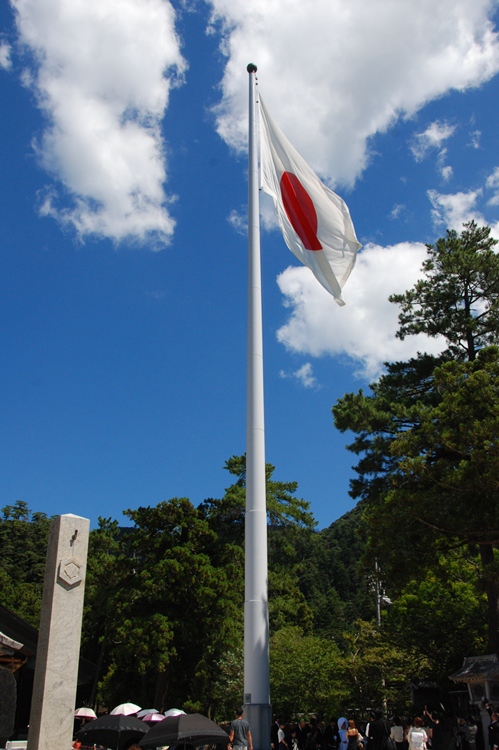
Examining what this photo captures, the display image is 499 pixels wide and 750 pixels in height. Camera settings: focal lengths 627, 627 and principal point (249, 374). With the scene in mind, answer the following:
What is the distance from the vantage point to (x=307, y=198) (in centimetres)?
1391

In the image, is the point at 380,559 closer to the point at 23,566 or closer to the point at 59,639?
the point at 59,639

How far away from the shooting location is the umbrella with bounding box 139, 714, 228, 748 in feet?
32.1

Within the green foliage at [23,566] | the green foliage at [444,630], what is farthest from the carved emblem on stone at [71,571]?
the green foliage at [23,566]

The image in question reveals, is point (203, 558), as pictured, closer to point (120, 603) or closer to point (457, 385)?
point (120, 603)

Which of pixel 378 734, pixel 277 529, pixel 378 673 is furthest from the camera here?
pixel 277 529

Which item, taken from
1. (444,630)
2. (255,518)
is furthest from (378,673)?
(255,518)

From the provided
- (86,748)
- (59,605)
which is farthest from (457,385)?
(86,748)

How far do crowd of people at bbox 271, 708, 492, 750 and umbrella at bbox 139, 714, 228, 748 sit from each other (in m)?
6.02

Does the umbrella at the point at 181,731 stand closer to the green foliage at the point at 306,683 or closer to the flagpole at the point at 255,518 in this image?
the flagpole at the point at 255,518

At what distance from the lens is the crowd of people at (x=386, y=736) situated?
1520 centimetres

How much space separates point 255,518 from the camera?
440 inches

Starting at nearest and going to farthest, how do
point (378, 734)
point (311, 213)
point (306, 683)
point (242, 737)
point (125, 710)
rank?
1. point (242, 737)
2. point (311, 213)
3. point (378, 734)
4. point (125, 710)
5. point (306, 683)

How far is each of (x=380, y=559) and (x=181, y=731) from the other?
11808 mm

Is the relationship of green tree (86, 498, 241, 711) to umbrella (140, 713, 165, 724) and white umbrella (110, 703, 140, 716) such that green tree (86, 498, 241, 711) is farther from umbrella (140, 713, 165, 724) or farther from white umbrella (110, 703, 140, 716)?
umbrella (140, 713, 165, 724)
